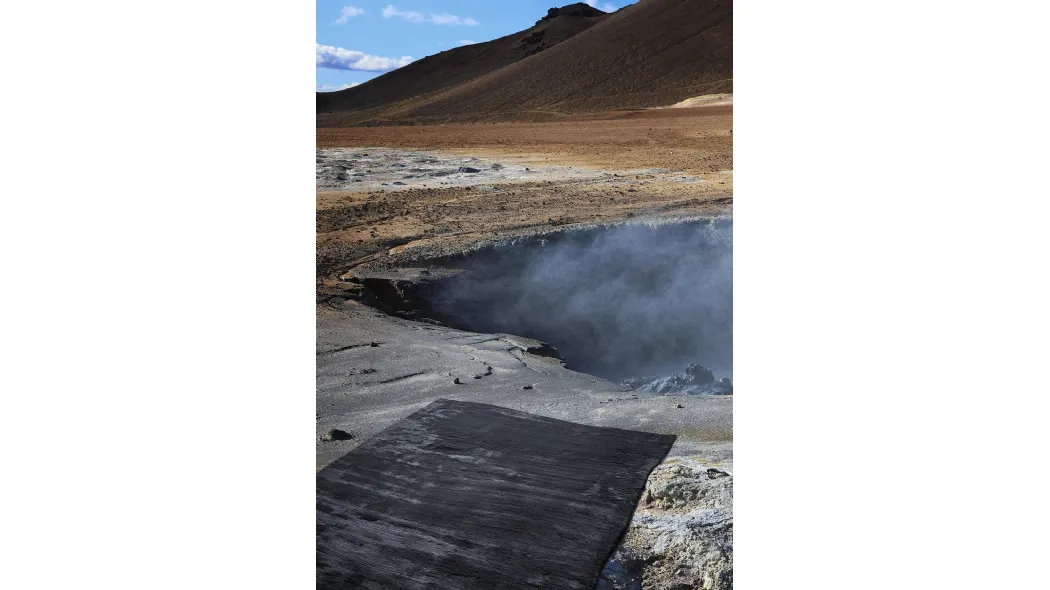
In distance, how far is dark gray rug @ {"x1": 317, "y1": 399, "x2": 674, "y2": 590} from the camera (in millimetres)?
1727

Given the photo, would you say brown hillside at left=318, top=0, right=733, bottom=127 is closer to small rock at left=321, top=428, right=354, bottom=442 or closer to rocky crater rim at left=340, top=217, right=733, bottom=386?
rocky crater rim at left=340, top=217, right=733, bottom=386

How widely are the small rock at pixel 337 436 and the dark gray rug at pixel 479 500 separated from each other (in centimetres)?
4

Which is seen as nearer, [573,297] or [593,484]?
[593,484]

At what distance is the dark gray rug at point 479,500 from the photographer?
A: 173 centimetres

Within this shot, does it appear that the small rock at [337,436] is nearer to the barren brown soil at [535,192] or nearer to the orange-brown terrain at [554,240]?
the orange-brown terrain at [554,240]

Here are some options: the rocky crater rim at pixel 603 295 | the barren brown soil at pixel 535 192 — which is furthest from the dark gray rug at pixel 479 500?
the barren brown soil at pixel 535 192
